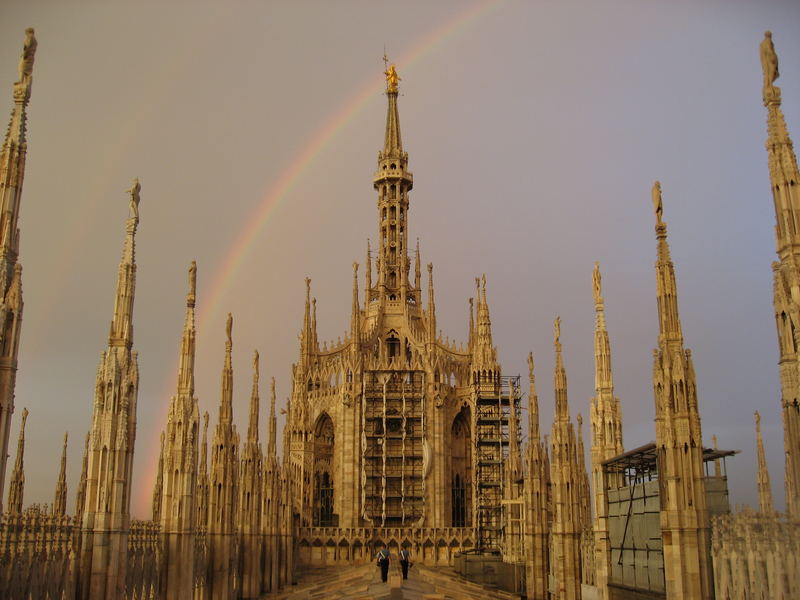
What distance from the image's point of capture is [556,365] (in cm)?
3391

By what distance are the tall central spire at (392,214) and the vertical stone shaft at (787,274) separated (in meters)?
62.6

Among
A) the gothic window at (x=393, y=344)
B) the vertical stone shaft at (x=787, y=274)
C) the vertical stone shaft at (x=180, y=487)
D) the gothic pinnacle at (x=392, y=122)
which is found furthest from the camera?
the gothic pinnacle at (x=392, y=122)

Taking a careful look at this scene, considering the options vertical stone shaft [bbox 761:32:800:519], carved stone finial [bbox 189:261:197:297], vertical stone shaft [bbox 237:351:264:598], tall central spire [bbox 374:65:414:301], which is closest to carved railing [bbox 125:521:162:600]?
carved stone finial [bbox 189:261:197:297]

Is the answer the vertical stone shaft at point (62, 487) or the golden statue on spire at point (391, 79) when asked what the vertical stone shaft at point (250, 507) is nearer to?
the vertical stone shaft at point (62, 487)

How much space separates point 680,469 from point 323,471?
56.0 metres

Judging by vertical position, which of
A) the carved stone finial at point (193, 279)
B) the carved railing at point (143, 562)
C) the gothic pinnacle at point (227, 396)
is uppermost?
the carved stone finial at point (193, 279)

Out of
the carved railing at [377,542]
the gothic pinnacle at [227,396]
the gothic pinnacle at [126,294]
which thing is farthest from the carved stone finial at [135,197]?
the carved railing at [377,542]

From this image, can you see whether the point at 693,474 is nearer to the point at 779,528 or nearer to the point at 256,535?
the point at 779,528

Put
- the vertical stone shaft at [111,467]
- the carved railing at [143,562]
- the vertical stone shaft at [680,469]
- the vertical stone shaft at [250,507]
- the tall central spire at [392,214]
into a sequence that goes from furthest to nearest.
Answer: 1. the tall central spire at [392,214]
2. the vertical stone shaft at [250,507]
3. the carved railing at [143,562]
4. the vertical stone shaft at [111,467]
5. the vertical stone shaft at [680,469]

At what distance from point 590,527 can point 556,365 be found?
263 inches

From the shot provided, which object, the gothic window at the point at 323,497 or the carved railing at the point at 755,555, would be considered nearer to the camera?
the carved railing at the point at 755,555

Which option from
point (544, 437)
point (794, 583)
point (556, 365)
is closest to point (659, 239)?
point (794, 583)

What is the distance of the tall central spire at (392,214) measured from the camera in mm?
80688

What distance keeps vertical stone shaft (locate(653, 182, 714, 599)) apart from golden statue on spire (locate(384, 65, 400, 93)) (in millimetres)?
72631
